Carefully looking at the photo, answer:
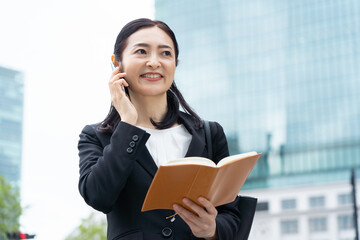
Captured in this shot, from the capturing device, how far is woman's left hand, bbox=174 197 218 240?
1.86m

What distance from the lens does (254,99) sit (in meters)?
60.9

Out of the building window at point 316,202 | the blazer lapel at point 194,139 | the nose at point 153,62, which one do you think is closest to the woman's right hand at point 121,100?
the nose at point 153,62

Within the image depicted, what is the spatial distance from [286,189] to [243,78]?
13.0 m

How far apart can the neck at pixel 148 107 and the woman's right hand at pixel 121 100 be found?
15 cm

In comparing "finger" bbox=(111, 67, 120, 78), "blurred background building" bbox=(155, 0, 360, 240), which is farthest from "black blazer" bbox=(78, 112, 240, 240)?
"blurred background building" bbox=(155, 0, 360, 240)

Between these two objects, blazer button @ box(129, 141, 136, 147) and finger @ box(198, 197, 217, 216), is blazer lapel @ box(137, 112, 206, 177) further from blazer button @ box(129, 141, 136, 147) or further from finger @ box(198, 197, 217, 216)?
finger @ box(198, 197, 217, 216)

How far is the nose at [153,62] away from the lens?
2.18 metres

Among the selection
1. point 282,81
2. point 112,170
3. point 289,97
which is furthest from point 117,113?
point 282,81

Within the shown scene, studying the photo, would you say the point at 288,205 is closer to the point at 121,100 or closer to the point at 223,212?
the point at 223,212

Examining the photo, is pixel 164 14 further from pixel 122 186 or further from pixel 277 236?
pixel 122 186

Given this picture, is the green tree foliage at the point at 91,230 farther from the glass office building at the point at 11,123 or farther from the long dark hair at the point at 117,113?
the long dark hair at the point at 117,113

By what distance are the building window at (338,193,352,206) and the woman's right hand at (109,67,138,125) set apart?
60.8m

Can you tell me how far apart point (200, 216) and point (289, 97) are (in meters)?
59.5

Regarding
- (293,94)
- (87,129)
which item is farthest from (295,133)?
(87,129)
